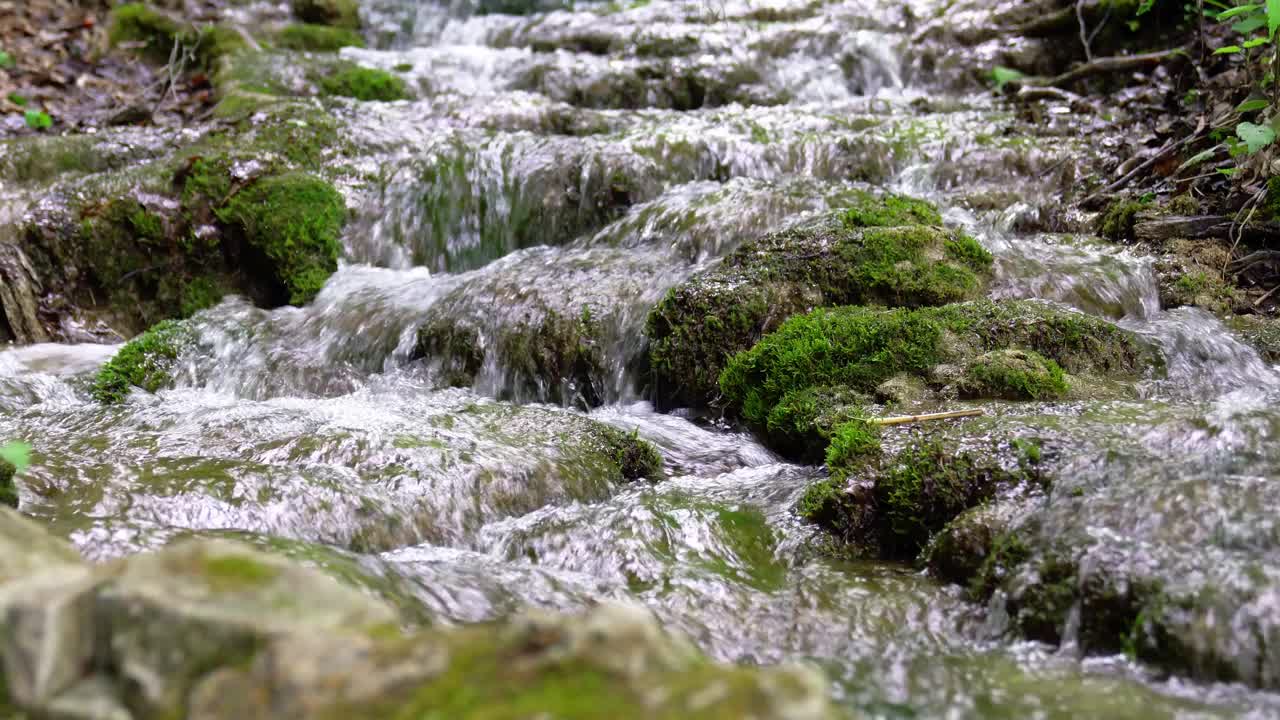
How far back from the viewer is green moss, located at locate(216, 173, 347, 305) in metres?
6.81

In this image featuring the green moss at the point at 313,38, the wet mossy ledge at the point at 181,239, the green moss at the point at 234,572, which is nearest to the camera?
the green moss at the point at 234,572

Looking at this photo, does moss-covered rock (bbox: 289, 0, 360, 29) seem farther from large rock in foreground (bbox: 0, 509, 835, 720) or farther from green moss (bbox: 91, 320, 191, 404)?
large rock in foreground (bbox: 0, 509, 835, 720)

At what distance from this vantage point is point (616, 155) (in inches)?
281

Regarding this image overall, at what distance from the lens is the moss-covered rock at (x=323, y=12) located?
1192 cm

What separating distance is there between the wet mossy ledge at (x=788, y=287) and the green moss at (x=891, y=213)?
0.29 ft

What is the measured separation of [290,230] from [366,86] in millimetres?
3038

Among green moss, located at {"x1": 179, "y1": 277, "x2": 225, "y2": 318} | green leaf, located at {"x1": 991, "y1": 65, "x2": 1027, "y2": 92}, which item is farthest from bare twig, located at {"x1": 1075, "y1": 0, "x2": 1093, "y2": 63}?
green moss, located at {"x1": 179, "y1": 277, "x2": 225, "y2": 318}

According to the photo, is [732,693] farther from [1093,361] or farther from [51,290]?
[51,290]

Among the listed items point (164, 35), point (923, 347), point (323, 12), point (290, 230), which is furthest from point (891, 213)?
point (323, 12)

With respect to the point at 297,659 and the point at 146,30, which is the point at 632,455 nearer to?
the point at 297,659

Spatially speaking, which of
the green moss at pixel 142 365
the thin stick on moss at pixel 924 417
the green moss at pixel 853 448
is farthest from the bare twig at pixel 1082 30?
the green moss at pixel 142 365

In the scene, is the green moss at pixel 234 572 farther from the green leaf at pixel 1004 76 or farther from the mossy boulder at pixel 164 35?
the mossy boulder at pixel 164 35

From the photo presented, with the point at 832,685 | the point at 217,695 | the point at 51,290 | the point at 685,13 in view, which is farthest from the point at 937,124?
the point at 217,695

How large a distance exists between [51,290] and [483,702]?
660 cm
